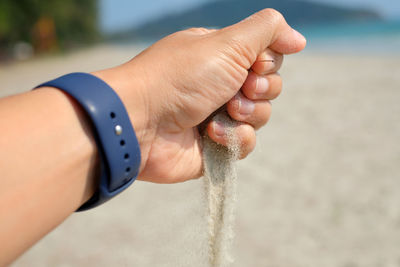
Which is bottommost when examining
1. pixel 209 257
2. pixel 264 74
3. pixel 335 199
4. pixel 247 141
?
pixel 335 199

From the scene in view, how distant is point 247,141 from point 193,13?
11.4 metres

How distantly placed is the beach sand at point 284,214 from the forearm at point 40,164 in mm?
632

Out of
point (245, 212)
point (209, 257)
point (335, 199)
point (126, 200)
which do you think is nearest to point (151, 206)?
point (126, 200)

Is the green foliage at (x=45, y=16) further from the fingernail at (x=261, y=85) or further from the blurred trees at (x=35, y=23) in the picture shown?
the fingernail at (x=261, y=85)

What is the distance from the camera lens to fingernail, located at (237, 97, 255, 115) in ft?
5.46

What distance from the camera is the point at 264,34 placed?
153 centimetres

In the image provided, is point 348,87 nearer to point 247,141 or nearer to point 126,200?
point 126,200

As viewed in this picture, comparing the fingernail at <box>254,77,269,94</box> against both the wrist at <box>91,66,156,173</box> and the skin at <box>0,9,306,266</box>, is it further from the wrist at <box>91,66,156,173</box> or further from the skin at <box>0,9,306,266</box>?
the wrist at <box>91,66,156,173</box>

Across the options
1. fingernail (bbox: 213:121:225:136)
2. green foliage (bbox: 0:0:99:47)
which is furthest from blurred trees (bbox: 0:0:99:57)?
fingernail (bbox: 213:121:225:136)

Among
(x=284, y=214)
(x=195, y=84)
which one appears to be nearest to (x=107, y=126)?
(x=195, y=84)

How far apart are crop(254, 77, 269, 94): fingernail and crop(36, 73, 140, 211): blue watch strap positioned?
699 millimetres

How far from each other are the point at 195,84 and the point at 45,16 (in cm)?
2516

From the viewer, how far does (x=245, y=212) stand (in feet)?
10.6

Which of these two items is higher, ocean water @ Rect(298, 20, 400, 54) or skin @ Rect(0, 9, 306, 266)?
skin @ Rect(0, 9, 306, 266)
